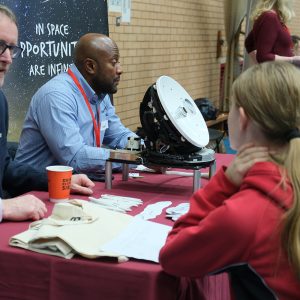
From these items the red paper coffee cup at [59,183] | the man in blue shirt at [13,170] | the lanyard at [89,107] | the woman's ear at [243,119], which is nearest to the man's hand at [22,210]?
the man in blue shirt at [13,170]

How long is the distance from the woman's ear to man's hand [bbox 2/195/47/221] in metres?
0.82

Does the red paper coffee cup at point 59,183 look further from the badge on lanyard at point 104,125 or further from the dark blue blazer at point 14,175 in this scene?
the badge on lanyard at point 104,125

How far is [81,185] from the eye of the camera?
234 cm

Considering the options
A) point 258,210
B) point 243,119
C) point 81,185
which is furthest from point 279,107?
point 81,185

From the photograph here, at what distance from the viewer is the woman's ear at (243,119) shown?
1.42 meters

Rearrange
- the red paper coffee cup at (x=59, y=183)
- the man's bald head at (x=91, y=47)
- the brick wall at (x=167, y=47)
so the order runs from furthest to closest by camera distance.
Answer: the brick wall at (x=167, y=47) → the man's bald head at (x=91, y=47) → the red paper coffee cup at (x=59, y=183)

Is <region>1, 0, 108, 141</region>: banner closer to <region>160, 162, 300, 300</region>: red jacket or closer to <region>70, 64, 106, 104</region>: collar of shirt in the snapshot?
<region>70, 64, 106, 104</region>: collar of shirt

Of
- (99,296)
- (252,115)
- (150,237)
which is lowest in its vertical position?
(99,296)

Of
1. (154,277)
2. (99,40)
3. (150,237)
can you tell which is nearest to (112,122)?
(99,40)

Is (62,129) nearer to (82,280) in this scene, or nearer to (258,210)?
(82,280)

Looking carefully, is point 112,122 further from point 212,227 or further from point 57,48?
point 212,227

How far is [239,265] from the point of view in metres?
1.38

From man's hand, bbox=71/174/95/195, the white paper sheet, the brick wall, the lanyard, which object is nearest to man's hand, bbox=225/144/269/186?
the white paper sheet

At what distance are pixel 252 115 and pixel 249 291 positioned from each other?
45 centimetres
